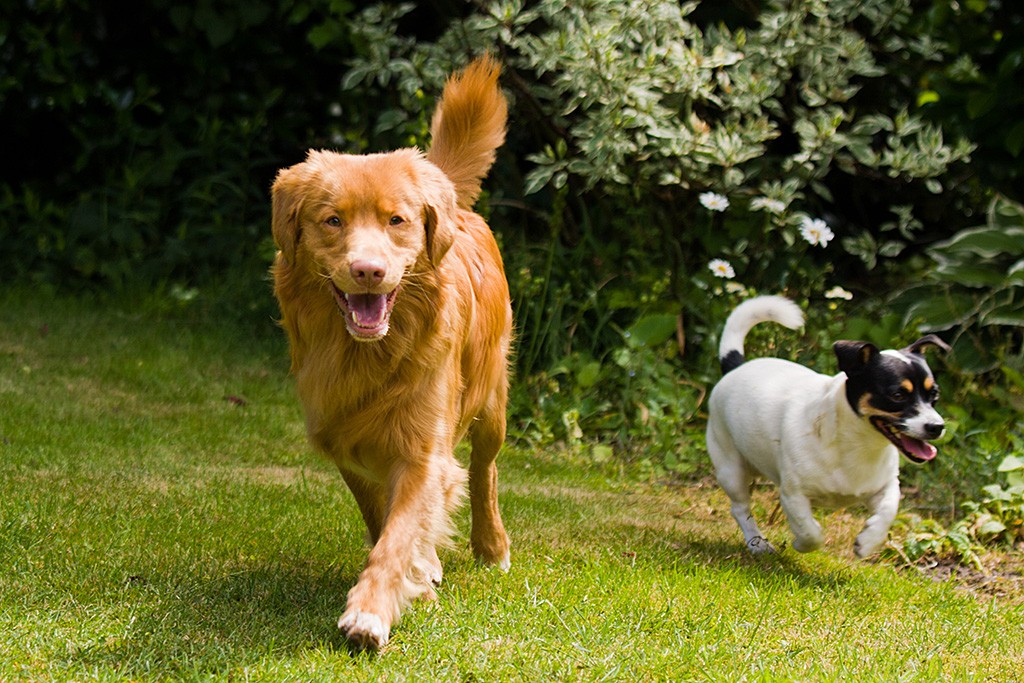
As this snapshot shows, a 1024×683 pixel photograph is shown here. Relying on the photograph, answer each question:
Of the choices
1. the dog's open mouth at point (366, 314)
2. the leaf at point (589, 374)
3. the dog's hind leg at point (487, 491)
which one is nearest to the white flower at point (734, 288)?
the leaf at point (589, 374)

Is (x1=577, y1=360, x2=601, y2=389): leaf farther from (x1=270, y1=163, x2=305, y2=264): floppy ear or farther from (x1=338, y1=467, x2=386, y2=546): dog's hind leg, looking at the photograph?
(x1=270, y1=163, x2=305, y2=264): floppy ear

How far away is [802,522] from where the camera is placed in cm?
469

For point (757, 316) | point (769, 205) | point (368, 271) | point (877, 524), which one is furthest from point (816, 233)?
point (368, 271)

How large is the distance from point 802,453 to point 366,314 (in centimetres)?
197

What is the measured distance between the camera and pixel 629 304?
6.98 m

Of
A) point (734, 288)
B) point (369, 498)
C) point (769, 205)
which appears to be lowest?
point (369, 498)

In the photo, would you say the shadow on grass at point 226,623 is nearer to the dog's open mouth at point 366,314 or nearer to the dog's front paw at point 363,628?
the dog's front paw at point 363,628

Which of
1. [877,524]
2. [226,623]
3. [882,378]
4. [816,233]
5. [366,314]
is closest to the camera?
[366,314]

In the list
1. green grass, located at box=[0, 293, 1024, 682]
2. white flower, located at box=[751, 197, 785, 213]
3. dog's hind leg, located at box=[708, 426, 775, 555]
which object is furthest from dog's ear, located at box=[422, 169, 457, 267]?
white flower, located at box=[751, 197, 785, 213]

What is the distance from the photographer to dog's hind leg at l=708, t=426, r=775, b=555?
508 centimetres

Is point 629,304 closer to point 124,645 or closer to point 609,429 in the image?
point 609,429

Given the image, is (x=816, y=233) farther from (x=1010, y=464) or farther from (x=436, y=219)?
(x=436, y=219)

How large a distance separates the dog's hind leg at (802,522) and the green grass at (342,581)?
116mm

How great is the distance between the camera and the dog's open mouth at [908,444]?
451 cm
